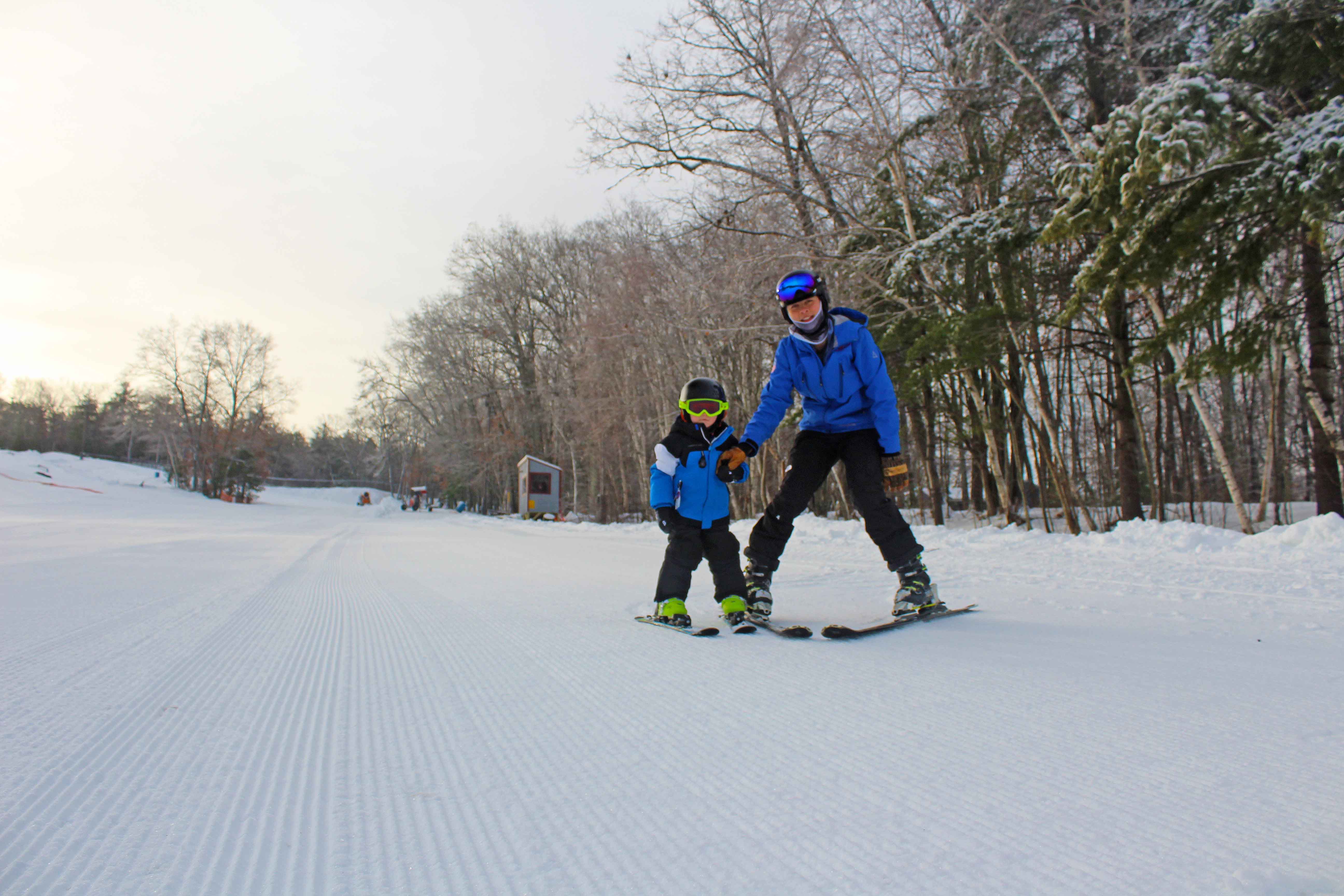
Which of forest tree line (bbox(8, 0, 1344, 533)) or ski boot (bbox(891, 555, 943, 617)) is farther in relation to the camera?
forest tree line (bbox(8, 0, 1344, 533))

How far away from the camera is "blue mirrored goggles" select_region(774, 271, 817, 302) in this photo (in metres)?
3.12

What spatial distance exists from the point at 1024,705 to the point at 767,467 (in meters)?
14.2

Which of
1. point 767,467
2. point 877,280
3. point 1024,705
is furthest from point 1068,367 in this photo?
point 1024,705

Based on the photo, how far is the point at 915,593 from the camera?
117 inches

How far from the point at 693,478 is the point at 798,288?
41.7 inches

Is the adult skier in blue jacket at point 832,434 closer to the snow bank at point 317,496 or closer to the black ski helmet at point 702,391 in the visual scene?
the black ski helmet at point 702,391

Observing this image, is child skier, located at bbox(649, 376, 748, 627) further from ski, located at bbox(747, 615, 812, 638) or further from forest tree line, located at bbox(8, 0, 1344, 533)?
forest tree line, located at bbox(8, 0, 1344, 533)

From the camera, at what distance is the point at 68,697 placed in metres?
1.70

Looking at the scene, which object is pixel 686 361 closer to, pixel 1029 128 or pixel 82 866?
pixel 1029 128

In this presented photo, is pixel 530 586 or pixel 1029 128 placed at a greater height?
pixel 1029 128

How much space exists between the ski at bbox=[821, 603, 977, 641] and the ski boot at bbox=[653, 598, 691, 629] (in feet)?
2.07

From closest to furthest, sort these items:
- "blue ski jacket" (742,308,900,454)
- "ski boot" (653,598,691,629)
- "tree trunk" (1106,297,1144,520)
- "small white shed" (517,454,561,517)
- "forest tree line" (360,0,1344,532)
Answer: "ski boot" (653,598,691,629) → "blue ski jacket" (742,308,900,454) → "forest tree line" (360,0,1344,532) → "tree trunk" (1106,297,1144,520) → "small white shed" (517,454,561,517)

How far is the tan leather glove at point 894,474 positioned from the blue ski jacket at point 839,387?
4cm

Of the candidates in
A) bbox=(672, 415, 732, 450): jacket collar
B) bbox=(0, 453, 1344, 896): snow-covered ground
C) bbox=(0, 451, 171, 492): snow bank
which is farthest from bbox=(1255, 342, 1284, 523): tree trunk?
bbox=(0, 451, 171, 492): snow bank
